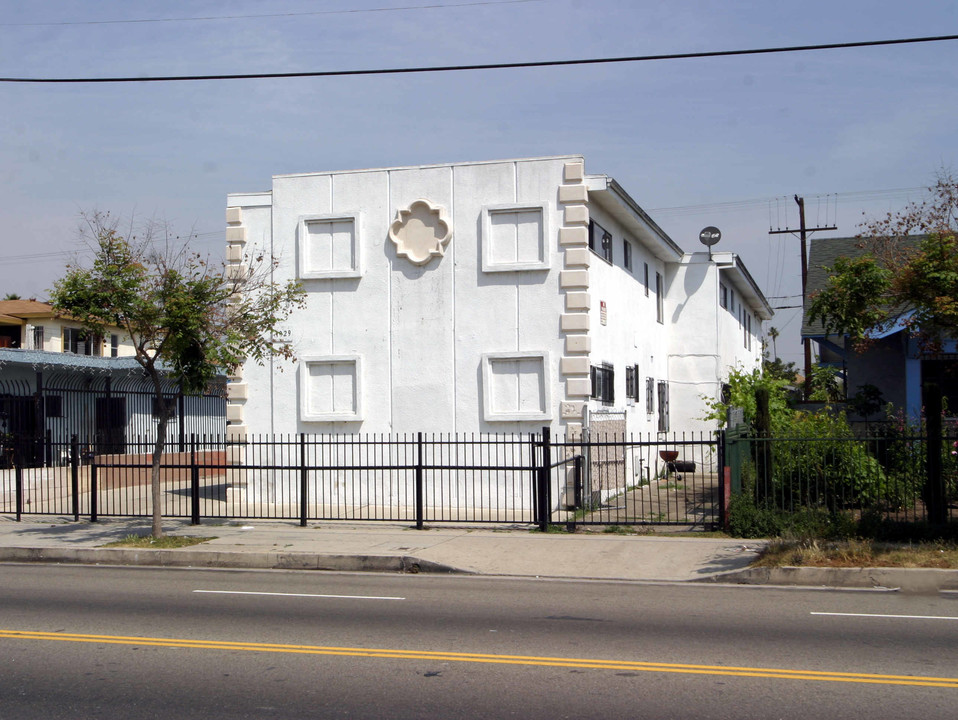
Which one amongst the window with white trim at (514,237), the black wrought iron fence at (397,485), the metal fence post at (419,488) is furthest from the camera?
the window with white trim at (514,237)

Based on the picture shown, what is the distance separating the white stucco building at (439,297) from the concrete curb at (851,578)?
23.8 ft

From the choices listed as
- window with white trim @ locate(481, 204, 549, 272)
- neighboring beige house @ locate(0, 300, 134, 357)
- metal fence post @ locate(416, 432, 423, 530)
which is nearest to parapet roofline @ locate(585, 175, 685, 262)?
window with white trim @ locate(481, 204, 549, 272)

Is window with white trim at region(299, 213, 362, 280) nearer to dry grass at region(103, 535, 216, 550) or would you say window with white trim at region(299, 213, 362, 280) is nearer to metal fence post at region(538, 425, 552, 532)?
metal fence post at region(538, 425, 552, 532)

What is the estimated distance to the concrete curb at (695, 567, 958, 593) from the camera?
1159 centimetres

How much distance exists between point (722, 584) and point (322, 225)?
40.8 ft

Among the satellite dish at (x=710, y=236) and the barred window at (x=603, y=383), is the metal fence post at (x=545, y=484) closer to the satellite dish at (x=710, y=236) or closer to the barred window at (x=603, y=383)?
the barred window at (x=603, y=383)

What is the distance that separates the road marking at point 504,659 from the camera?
7.29 m

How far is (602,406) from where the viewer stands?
21.5 metres

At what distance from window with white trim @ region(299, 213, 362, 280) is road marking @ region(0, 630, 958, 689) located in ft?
41.5

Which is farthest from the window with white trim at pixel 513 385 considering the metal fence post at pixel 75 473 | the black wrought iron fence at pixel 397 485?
the metal fence post at pixel 75 473

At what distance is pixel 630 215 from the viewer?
74.9ft

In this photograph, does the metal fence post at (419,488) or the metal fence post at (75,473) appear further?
the metal fence post at (75,473)

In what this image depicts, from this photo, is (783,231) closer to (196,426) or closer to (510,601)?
(196,426)

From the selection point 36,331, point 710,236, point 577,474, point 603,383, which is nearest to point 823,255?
point 710,236
